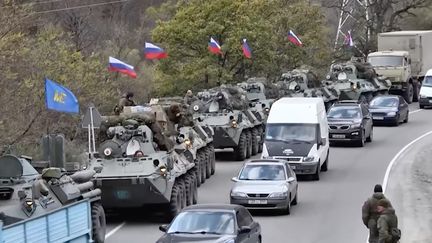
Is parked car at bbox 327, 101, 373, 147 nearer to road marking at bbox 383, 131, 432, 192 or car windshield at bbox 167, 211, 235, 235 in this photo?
road marking at bbox 383, 131, 432, 192

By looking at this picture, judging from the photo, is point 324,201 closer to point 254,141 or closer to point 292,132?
point 292,132

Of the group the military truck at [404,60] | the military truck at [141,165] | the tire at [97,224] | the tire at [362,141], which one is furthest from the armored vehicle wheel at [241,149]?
the military truck at [404,60]

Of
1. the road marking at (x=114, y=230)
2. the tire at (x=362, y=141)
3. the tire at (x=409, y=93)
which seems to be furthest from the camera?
the tire at (x=409, y=93)

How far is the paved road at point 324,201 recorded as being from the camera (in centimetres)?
2255

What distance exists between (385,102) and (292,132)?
1646 centimetres

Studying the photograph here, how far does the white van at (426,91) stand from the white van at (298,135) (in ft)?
74.3

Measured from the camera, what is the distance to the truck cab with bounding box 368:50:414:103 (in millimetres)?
54938

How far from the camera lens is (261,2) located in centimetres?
5484

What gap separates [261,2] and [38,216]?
39.0 m

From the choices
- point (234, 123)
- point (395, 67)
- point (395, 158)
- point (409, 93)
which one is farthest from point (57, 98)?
point (409, 93)

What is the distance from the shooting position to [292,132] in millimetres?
31125

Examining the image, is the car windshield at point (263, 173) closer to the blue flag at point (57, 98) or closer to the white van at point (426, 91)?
the blue flag at point (57, 98)

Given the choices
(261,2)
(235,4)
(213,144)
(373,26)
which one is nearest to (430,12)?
(373,26)

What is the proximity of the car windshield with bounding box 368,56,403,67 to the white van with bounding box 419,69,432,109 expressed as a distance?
170cm
